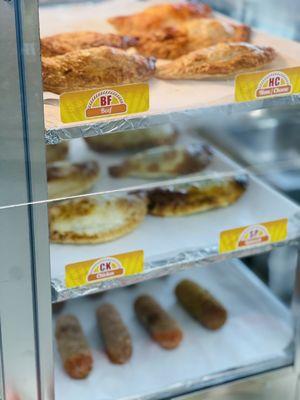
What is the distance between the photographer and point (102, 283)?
127 centimetres

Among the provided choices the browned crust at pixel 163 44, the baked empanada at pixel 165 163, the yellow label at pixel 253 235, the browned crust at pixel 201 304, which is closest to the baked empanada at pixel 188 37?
the browned crust at pixel 163 44

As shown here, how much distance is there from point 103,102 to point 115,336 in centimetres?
62

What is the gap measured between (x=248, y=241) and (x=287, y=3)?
0.52 meters

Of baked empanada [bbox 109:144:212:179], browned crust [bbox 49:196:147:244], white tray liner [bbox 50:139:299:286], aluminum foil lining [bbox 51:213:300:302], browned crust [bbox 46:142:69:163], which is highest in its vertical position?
browned crust [bbox 46:142:69:163]

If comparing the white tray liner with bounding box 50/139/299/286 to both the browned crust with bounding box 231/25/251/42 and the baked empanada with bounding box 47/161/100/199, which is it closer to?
the baked empanada with bounding box 47/161/100/199

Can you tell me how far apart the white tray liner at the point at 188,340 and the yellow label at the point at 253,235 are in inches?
11.3

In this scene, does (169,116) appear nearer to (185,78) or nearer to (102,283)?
(185,78)

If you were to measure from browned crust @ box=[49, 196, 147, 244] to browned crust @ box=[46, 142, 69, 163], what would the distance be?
0.18 meters

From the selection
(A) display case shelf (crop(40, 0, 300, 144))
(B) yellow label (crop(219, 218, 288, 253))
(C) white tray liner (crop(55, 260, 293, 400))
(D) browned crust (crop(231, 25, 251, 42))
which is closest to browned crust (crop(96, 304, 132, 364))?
(C) white tray liner (crop(55, 260, 293, 400))

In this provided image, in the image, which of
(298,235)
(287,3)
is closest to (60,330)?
(298,235)

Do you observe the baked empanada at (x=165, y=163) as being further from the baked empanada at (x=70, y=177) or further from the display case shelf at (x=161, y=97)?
the display case shelf at (x=161, y=97)

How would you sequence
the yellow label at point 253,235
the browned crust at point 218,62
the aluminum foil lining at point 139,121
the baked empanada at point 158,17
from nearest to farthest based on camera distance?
the aluminum foil lining at point 139,121, the browned crust at point 218,62, the yellow label at point 253,235, the baked empanada at point 158,17

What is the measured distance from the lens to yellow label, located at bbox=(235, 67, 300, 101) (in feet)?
3.97

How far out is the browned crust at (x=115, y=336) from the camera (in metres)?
1.48
